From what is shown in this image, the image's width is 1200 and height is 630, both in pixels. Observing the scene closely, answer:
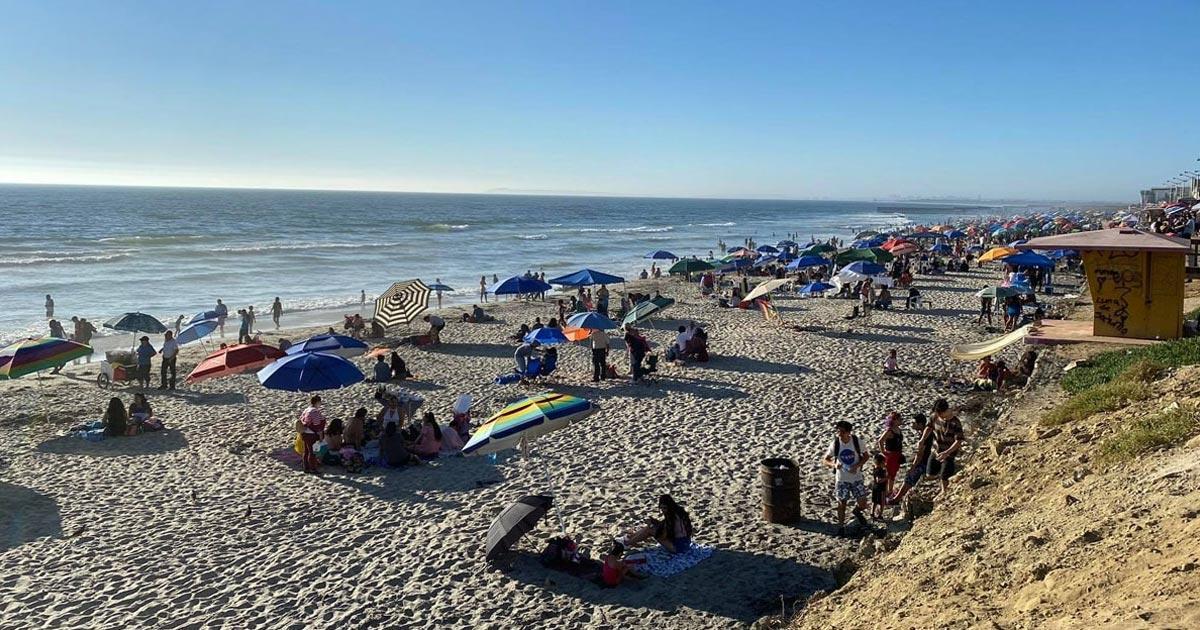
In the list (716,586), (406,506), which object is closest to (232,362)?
(406,506)

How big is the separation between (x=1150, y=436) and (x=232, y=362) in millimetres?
11113

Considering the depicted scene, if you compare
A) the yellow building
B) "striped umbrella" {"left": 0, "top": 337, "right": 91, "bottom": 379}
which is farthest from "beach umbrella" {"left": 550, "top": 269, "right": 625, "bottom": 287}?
"striped umbrella" {"left": 0, "top": 337, "right": 91, "bottom": 379}

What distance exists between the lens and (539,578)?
6855 mm

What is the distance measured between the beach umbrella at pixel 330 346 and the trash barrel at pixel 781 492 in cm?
750

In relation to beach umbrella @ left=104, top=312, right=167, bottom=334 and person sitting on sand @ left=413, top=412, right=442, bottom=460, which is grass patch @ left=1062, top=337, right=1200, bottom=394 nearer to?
person sitting on sand @ left=413, top=412, right=442, bottom=460

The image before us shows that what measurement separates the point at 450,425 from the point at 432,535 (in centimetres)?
336

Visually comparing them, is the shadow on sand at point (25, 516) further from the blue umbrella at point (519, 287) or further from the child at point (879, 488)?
the blue umbrella at point (519, 287)

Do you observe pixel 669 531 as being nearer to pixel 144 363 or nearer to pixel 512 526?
pixel 512 526

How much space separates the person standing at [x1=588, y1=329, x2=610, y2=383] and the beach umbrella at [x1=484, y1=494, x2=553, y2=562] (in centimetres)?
729

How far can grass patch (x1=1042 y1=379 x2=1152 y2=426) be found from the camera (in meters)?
8.42

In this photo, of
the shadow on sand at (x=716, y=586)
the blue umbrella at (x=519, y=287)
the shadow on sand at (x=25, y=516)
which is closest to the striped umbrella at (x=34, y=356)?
the shadow on sand at (x=25, y=516)

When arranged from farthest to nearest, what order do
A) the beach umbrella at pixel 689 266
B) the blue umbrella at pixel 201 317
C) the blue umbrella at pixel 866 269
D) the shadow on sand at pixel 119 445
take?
the beach umbrella at pixel 689 266 → the blue umbrella at pixel 866 269 → the blue umbrella at pixel 201 317 → the shadow on sand at pixel 119 445

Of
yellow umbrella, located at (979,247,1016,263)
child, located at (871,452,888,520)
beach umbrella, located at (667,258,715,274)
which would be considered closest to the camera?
child, located at (871,452,888,520)

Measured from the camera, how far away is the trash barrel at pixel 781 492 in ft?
25.2
